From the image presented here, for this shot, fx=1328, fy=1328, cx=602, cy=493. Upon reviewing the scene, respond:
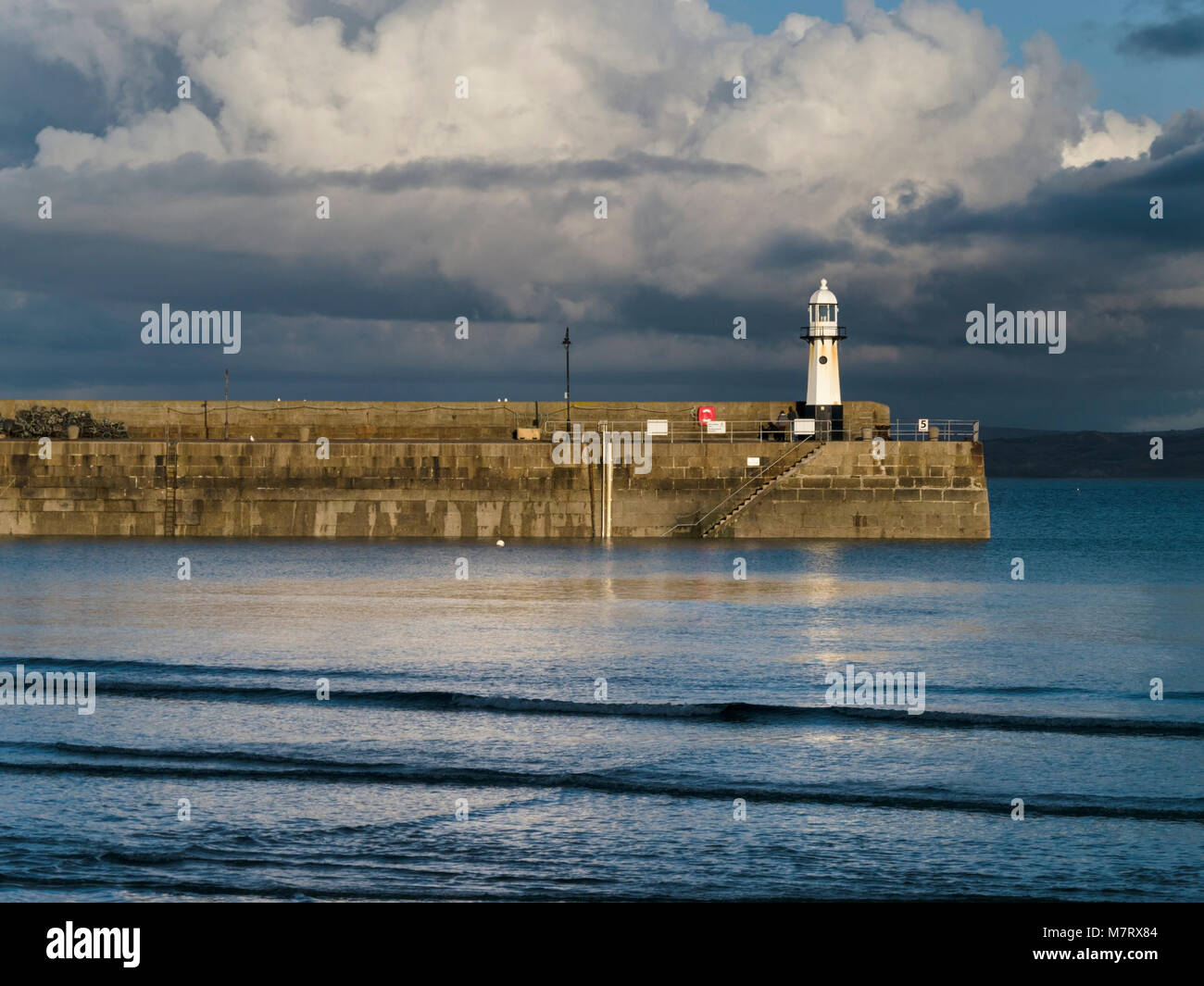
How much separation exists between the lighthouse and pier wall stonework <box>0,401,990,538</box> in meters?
3.61

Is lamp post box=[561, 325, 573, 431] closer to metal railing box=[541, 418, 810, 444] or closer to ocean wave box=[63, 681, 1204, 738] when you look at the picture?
metal railing box=[541, 418, 810, 444]

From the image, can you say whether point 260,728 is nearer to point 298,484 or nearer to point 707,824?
point 707,824

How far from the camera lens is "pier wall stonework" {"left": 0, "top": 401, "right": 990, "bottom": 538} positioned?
39.2 meters

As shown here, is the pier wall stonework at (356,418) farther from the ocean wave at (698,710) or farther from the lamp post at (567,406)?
the ocean wave at (698,710)

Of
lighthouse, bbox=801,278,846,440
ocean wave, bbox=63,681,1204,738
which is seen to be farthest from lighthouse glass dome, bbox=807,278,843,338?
ocean wave, bbox=63,681,1204,738

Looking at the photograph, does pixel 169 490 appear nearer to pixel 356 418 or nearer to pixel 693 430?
pixel 356 418

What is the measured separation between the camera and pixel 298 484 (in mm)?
41000

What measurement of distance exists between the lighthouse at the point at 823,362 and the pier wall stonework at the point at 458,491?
3.61 m

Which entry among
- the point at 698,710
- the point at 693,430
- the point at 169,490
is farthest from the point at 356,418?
the point at 698,710

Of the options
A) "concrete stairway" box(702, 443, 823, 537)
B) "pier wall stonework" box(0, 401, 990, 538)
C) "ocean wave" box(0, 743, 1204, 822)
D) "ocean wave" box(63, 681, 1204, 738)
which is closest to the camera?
"ocean wave" box(0, 743, 1204, 822)

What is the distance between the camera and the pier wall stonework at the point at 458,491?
3919cm

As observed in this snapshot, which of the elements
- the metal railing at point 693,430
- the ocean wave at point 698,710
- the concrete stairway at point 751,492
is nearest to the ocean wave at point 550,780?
the ocean wave at point 698,710

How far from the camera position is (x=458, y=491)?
1591 inches

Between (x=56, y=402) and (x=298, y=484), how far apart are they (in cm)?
1331
